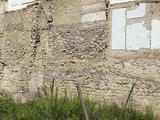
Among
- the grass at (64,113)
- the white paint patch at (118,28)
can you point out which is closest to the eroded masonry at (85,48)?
the white paint patch at (118,28)

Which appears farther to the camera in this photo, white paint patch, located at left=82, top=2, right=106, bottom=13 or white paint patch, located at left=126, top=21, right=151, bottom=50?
white paint patch, located at left=82, top=2, right=106, bottom=13

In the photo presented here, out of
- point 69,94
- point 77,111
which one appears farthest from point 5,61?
point 77,111

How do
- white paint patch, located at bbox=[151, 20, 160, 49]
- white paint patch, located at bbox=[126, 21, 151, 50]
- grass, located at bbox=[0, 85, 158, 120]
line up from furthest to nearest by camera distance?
white paint patch, located at bbox=[126, 21, 151, 50] < white paint patch, located at bbox=[151, 20, 160, 49] < grass, located at bbox=[0, 85, 158, 120]

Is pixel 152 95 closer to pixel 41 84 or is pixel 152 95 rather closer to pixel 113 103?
pixel 113 103

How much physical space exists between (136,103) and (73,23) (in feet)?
8.66

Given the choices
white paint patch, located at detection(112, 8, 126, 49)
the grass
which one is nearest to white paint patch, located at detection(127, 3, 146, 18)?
white paint patch, located at detection(112, 8, 126, 49)

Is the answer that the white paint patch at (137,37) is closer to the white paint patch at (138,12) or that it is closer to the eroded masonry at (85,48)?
the eroded masonry at (85,48)

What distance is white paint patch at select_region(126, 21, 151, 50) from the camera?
203 inches

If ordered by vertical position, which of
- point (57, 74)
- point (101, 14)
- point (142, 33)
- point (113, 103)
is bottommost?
point (113, 103)

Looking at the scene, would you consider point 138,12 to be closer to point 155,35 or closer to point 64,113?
point 155,35

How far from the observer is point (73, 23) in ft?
21.5

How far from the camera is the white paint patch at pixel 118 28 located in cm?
555

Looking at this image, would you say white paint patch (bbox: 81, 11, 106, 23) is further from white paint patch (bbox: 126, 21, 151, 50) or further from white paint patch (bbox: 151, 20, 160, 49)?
white paint patch (bbox: 151, 20, 160, 49)

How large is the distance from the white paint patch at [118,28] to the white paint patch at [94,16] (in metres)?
0.31
